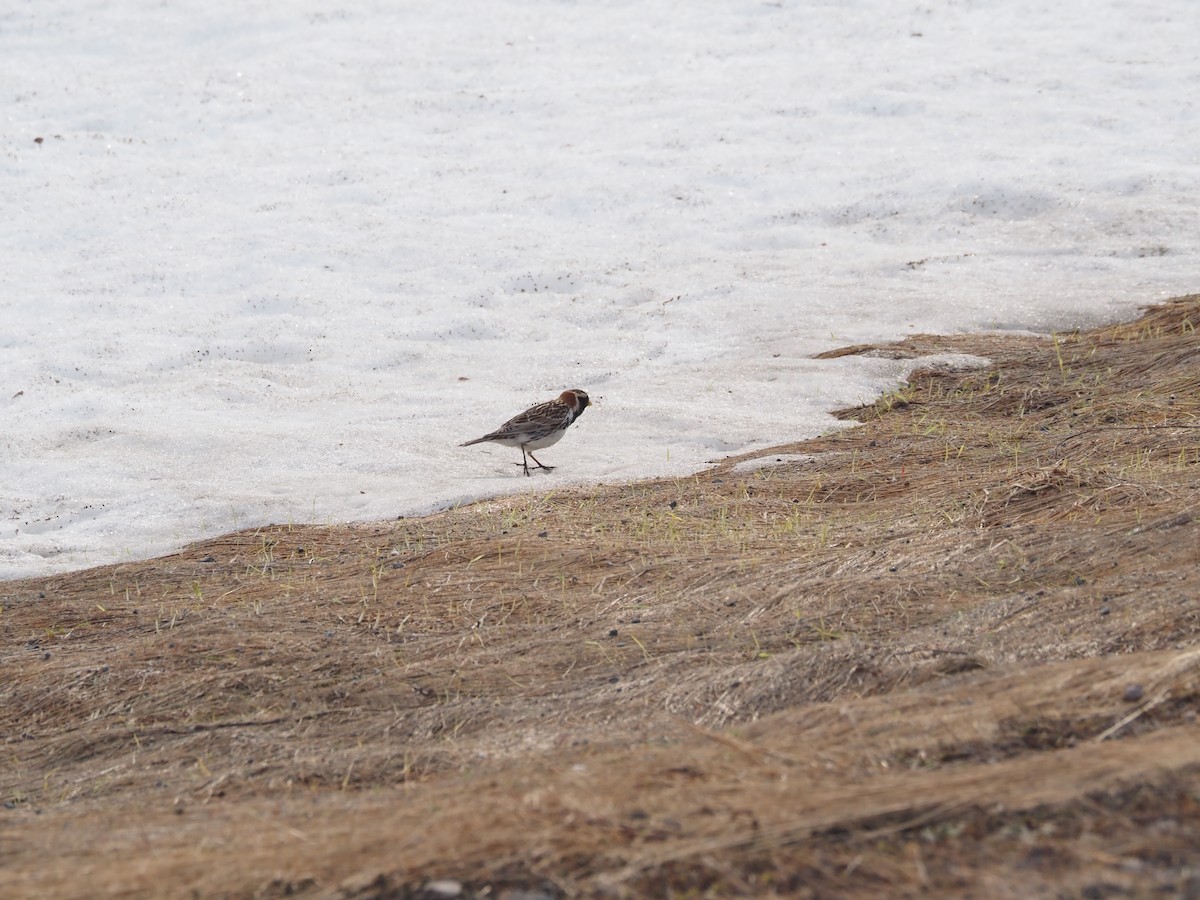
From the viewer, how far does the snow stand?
9.58m

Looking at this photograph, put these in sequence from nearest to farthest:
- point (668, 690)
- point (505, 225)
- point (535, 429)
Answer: point (668, 690) < point (535, 429) < point (505, 225)

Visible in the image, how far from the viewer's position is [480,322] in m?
12.4

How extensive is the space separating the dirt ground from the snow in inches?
52.3

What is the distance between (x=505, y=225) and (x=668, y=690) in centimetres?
998

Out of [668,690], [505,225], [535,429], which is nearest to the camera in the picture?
[668,690]

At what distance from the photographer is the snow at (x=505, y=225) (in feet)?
31.4

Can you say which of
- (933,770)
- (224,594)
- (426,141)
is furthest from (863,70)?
(933,770)

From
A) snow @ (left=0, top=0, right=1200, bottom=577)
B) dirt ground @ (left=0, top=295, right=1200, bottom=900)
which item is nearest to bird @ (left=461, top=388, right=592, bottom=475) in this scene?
snow @ (left=0, top=0, right=1200, bottom=577)

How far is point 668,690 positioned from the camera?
4.74m

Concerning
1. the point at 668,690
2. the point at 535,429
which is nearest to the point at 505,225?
the point at 535,429

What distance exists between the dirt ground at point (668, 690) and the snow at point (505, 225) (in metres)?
A: 1.33

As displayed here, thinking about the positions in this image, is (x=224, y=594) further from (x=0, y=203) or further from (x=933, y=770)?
(x=0, y=203)

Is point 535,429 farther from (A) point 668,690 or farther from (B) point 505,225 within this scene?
(B) point 505,225

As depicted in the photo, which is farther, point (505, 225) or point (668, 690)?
point (505, 225)
